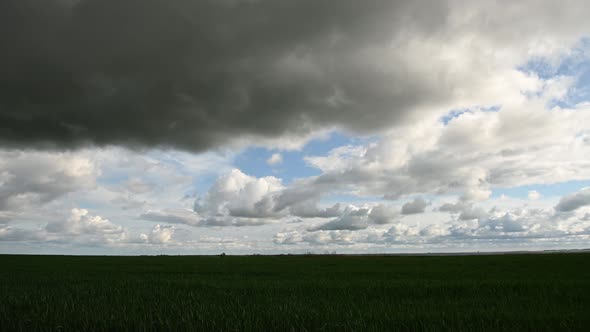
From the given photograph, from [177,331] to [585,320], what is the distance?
7.23 m

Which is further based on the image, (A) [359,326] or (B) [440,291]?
(B) [440,291]

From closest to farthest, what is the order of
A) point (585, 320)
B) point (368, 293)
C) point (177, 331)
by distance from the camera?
point (177, 331), point (585, 320), point (368, 293)

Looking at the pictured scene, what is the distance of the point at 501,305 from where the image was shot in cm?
920

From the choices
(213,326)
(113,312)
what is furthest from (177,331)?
(113,312)

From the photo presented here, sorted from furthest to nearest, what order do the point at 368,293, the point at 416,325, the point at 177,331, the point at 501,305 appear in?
the point at 368,293
the point at 501,305
the point at 416,325
the point at 177,331

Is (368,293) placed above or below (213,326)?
below

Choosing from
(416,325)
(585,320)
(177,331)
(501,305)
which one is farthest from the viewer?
(501,305)

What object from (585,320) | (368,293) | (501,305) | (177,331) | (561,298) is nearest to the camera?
(177,331)

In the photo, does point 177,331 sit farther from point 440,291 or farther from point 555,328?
point 440,291

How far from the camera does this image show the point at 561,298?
1065 cm

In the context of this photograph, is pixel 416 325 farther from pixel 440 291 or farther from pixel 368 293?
pixel 440 291

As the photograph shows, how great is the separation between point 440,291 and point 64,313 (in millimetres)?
11262

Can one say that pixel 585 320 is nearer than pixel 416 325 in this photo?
No

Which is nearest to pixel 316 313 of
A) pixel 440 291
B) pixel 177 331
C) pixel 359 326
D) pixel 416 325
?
pixel 359 326
